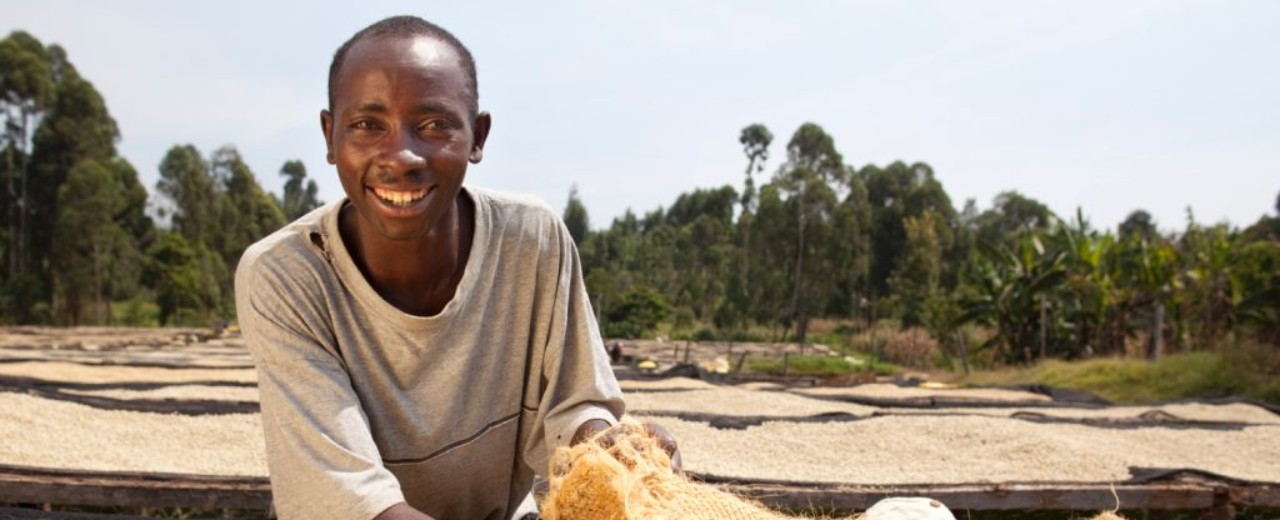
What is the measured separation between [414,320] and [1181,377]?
10.3 meters

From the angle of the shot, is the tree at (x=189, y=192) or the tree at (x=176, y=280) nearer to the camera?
the tree at (x=176, y=280)

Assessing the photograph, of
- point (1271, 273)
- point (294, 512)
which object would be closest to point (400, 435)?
point (294, 512)

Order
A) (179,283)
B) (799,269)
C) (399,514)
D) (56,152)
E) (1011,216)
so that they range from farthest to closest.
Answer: (1011,216)
(799,269)
(56,152)
(179,283)
(399,514)

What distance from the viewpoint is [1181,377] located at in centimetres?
972

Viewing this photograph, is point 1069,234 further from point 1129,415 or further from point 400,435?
point 400,435

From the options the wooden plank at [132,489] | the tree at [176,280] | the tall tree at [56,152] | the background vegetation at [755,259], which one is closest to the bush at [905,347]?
the background vegetation at [755,259]

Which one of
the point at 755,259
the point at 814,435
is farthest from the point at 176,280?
the point at 814,435

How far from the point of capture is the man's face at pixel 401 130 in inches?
45.9

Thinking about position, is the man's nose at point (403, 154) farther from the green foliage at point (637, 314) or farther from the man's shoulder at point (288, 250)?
the green foliage at point (637, 314)

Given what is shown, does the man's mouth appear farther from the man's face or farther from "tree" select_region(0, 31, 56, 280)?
"tree" select_region(0, 31, 56, 280)

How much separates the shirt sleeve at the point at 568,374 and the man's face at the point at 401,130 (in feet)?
0.84

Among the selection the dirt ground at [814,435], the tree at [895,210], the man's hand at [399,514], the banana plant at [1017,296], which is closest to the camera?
the man's hand at [399,514]

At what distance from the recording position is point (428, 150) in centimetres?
118

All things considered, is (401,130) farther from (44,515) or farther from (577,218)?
(577,218)
